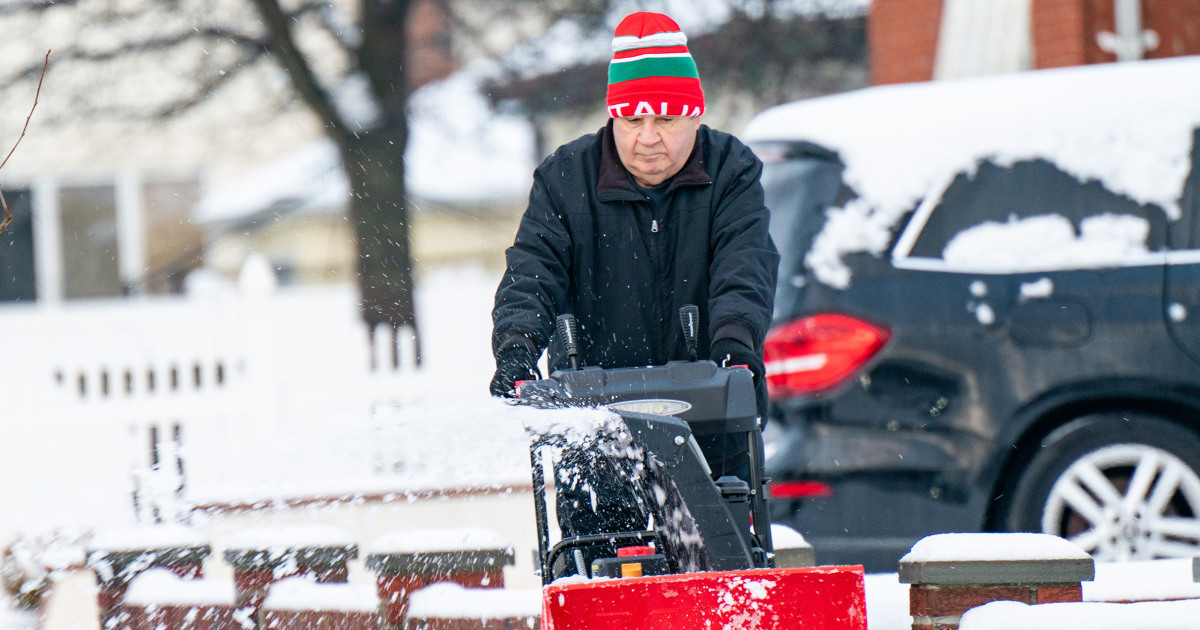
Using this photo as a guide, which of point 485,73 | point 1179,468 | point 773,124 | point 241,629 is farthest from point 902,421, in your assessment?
point 485,73

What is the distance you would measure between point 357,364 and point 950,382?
5.99 meters

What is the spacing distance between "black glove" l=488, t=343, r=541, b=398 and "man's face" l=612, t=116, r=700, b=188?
27.3 inches

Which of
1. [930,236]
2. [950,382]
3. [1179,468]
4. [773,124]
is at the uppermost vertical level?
[773,124]

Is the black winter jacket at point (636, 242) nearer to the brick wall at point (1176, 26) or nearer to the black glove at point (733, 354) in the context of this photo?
the black glove at point (733, 354)

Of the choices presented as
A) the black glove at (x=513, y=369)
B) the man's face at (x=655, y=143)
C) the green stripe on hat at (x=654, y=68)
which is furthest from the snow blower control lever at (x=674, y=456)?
the green stripe on hat at (x=654, y=68)

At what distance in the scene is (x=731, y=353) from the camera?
3.23 metres

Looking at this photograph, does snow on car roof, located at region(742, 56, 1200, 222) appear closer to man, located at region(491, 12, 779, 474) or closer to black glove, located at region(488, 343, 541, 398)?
man, located at region(491, 12, 779, 474)

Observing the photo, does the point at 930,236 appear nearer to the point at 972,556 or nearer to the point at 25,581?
the point at 972,556

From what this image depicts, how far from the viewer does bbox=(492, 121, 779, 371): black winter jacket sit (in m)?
3.62

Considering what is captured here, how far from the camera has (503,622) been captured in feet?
13.4

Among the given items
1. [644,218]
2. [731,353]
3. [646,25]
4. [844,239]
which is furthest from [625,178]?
[844,239]

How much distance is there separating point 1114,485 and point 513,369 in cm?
279

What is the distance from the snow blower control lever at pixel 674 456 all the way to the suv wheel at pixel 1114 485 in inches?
80.7

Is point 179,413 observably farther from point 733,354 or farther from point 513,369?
point 733,354
